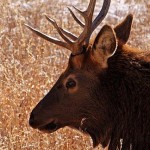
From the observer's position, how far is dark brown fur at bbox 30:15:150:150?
17.2 feet

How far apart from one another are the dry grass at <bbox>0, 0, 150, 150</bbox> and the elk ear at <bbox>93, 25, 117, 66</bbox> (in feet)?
5.11

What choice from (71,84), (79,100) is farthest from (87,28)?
(79,100)

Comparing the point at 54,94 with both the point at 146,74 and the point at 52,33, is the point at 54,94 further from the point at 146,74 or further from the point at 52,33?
the point at 52,33

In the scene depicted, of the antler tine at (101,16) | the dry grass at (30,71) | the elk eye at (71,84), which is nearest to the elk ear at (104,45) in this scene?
the elk eye at (71,84)

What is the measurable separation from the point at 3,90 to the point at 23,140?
118cm

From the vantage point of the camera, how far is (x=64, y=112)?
5551 millimetres

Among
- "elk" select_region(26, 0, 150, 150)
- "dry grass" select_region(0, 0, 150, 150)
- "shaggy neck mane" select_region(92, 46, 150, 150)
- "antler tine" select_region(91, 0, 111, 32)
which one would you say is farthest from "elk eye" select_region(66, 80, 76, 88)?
"dry grass" select_region(0, 0, 150, 150)

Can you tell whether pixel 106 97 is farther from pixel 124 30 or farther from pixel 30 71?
pixel 30 71

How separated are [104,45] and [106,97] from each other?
43cm

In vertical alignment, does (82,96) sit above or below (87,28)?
below

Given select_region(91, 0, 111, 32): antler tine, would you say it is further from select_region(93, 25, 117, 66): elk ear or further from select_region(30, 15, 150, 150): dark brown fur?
select_region(93, 25, 117, 66): elk ear

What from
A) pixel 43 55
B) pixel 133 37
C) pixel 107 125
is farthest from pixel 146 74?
pixel 133 37

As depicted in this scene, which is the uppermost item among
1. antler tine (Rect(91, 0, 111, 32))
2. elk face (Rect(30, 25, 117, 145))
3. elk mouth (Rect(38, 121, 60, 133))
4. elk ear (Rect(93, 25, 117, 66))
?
antler tine (Rect(91, 0, 111, 32))

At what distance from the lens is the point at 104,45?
5203 mm
